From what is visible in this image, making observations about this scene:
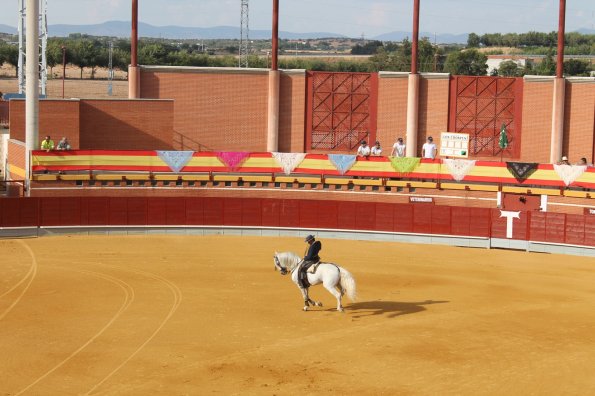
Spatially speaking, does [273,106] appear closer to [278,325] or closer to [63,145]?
[63,145]

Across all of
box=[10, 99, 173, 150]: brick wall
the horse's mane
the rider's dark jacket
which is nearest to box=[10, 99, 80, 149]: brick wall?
box=[10, 99, 173, 150]: brick wall

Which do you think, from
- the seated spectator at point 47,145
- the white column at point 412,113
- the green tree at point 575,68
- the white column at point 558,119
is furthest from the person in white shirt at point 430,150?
the green tree at point 575,68

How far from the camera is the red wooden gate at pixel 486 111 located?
46438 mm

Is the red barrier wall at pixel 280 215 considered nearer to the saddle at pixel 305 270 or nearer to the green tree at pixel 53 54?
the saddle at pixel 305 270

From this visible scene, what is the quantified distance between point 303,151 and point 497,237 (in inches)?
574

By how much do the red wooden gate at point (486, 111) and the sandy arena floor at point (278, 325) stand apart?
13849 mm

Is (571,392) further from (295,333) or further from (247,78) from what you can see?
(247,78)

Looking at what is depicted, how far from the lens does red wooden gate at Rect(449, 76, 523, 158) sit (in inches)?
1828

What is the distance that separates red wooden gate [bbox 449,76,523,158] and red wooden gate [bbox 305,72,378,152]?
3786 mm

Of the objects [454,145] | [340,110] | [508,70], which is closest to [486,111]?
[454,145]

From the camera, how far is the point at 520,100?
46.4 metres

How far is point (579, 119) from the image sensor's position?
4516 cm

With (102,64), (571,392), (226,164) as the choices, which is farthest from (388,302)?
(102,64)

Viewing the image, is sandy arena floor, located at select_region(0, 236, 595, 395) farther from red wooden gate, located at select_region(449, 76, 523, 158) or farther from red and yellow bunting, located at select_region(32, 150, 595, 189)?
red wooden gate, located at select_region(449, 76, 523, 158)
